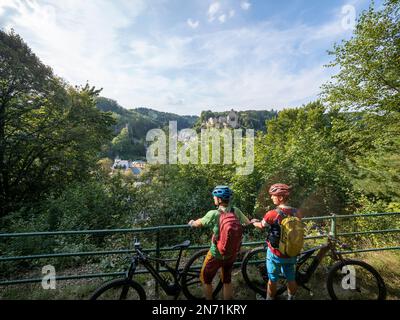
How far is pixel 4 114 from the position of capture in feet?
36.7

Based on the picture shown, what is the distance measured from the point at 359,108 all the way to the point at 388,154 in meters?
2.76

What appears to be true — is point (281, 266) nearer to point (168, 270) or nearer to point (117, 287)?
point (168, 270)

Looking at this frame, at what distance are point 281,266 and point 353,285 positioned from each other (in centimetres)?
161

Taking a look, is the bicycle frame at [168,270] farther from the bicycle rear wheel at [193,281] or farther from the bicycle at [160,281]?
the bicycle rear wheel at [193,281]

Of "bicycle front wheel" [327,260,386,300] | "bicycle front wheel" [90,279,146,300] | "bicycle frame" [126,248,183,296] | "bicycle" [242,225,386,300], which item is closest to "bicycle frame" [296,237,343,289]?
"bicycle" [242,225,386,300]

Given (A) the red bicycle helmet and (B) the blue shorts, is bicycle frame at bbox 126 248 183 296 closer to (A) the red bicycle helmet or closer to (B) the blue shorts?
(B) the blue shorts

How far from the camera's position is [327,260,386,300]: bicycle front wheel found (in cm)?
284

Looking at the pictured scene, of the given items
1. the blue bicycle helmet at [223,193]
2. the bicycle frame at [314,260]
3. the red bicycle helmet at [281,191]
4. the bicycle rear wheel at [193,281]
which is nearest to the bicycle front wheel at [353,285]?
the bicycle frame at [314,260]

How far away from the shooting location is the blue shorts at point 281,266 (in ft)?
7.95

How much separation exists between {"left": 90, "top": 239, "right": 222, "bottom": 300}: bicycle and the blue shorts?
0.90 metres

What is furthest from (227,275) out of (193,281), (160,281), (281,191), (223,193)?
(281,191)
